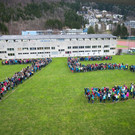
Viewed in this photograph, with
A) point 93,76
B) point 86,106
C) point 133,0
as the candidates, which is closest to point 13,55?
point 93,76

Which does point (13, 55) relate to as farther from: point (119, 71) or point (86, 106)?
point (86, 106)

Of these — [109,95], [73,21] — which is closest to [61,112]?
[109,95]

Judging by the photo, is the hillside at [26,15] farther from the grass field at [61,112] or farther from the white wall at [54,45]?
the grass field at [61,112]

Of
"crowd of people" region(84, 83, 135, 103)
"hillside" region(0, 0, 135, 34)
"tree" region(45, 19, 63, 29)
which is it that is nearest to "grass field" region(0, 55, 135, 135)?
"crowd of people" region(84, 83, 135, 103)

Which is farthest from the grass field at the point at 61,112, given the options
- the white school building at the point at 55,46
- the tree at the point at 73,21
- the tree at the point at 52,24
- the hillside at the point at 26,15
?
the tree at the point at 73,21

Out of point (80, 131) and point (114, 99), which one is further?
point (114, 99)
